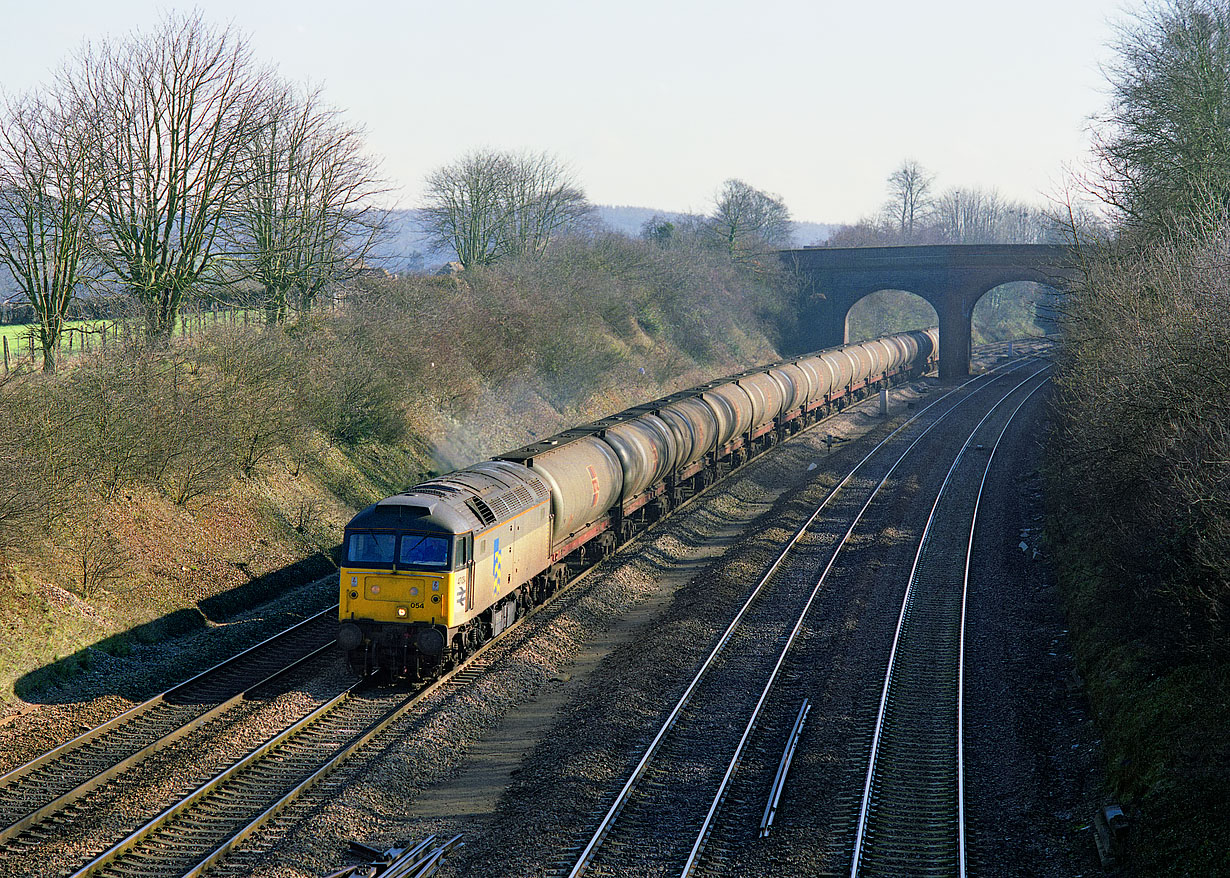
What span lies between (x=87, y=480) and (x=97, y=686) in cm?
517

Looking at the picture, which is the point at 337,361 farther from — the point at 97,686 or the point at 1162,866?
the point at 1162,866

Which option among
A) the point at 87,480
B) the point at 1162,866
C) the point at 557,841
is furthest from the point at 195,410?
the point at 1162,866

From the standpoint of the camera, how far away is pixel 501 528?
Result: 17234 millimetres

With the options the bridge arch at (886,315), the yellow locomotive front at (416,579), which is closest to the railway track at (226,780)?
the yellow locomotive front at (416,579)

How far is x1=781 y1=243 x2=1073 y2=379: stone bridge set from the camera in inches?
2596

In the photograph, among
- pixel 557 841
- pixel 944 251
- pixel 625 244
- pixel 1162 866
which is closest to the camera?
pixel 1162 866

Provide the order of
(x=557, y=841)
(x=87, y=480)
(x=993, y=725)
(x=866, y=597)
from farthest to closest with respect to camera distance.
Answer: (x=866, y=597)
(x=87, y=480)
(x=993, y=725)
(x=557, y=841)

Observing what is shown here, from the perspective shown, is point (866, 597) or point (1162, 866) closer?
point (1162, 866)

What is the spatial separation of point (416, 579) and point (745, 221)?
253ft

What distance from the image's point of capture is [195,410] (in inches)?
869

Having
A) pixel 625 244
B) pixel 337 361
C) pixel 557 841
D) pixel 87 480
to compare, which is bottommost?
pixel 557 841

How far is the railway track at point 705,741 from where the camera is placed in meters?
11.0

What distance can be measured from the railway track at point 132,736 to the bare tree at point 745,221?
6619cm

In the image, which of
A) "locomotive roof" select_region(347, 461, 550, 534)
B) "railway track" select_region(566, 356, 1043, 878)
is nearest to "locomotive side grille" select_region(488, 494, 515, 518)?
"locomotive roof" select_region(347, 461, 550, 534)
